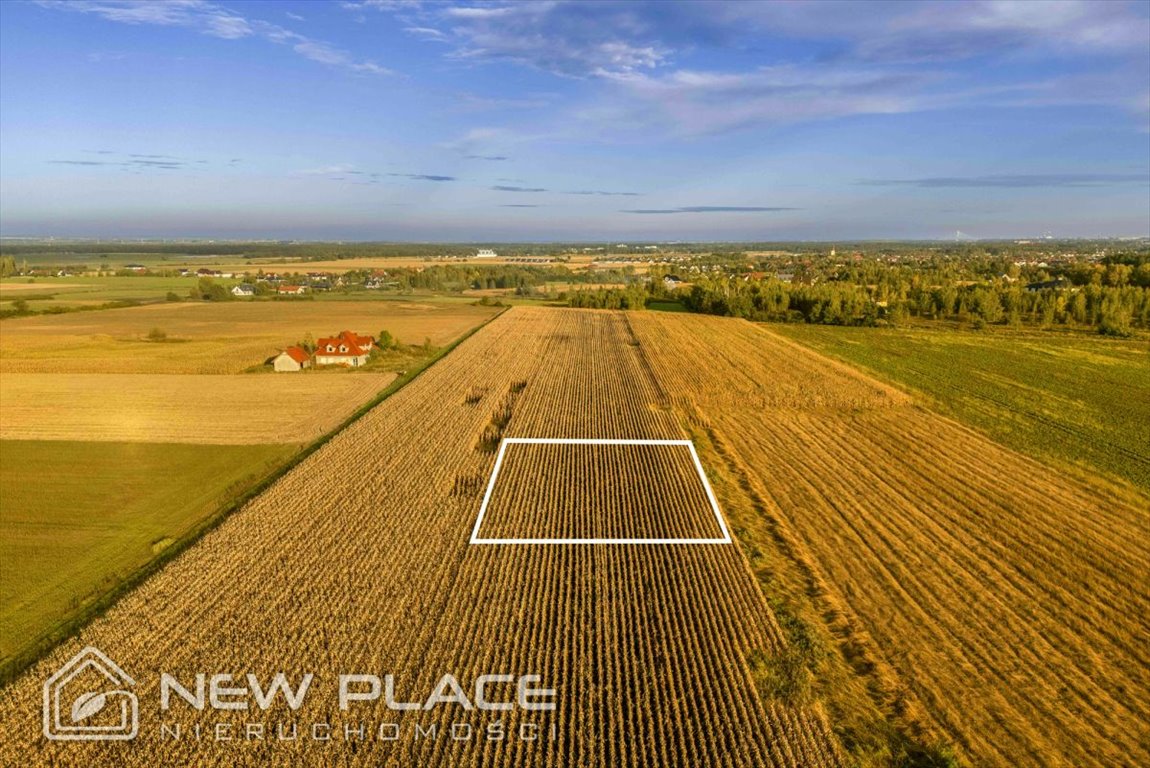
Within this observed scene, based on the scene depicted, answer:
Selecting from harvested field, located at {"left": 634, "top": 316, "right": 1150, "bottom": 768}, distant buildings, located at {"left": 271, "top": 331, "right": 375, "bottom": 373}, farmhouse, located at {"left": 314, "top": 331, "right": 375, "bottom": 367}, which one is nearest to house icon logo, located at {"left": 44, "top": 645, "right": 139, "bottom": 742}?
harvested field, located at {"left": 634, "top": 316, "right": 1150, "bottom": 768}

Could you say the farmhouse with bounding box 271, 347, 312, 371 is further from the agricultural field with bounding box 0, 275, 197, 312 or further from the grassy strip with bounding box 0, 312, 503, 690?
the agricultural field with bounding box 0, 275, 197, 312

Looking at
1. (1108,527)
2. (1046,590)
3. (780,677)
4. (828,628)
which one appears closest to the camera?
(780,677)

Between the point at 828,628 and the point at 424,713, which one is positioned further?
the point at 828,628

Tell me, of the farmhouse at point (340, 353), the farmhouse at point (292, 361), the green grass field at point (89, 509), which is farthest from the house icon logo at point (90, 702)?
the farmhouse at point (340, 353)

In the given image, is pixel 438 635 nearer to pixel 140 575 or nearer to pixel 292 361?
pixel 140 575

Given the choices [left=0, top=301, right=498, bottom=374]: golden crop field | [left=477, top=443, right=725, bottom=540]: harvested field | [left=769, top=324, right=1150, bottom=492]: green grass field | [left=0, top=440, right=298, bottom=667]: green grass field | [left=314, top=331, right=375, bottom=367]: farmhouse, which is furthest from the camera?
[left=0, top=301, right=498, bottom=374]: golden crop field

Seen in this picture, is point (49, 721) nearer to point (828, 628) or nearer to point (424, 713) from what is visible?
→ point (424, 713)

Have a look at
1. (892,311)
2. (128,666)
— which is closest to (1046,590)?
(128,666)
